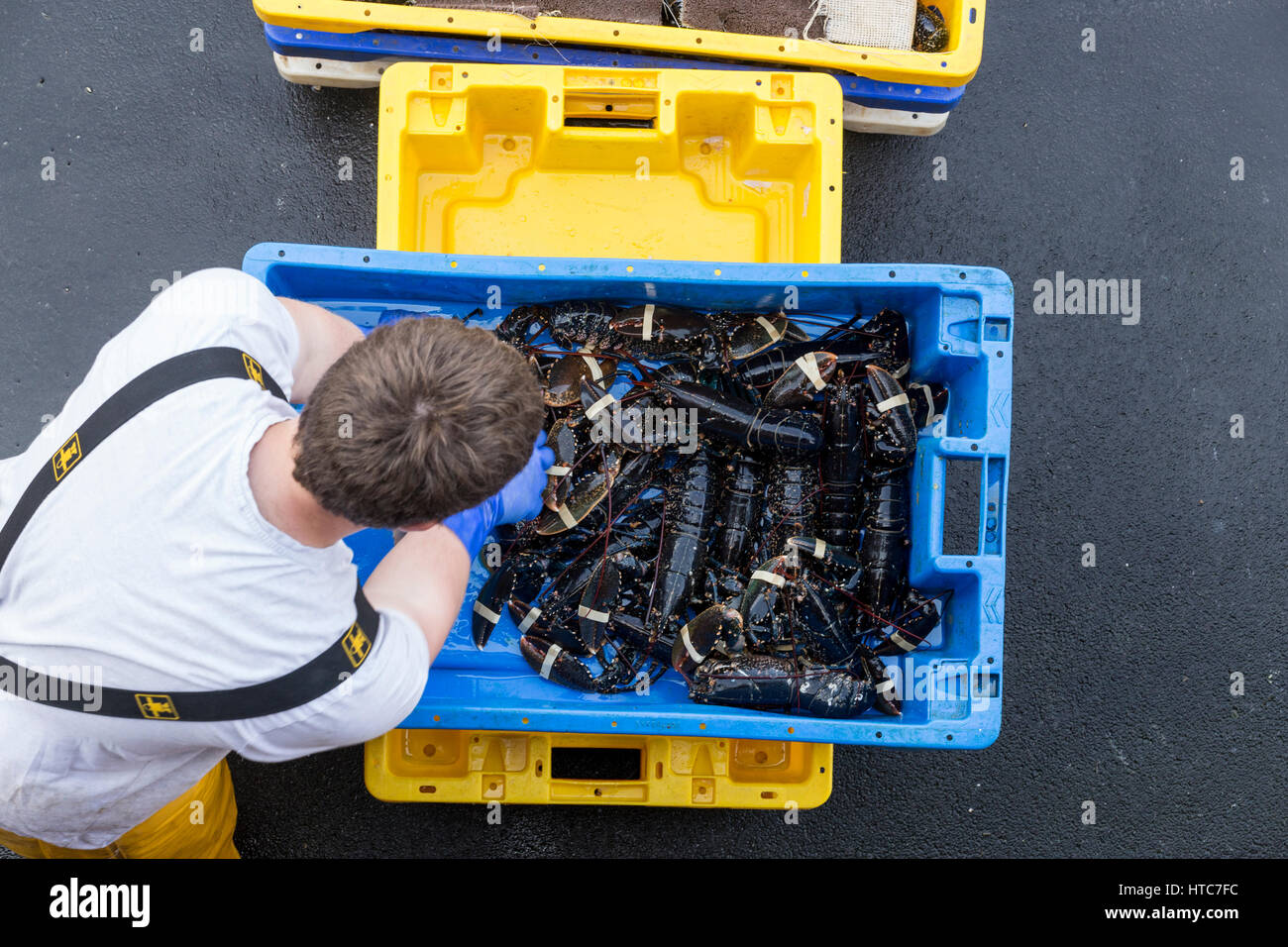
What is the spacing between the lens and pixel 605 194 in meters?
2.62

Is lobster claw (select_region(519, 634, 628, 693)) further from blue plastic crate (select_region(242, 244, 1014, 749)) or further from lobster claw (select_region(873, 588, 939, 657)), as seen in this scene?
lobster claw (select_region(873, 588, 939, 657))

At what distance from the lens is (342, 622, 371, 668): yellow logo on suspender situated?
1.50 metres

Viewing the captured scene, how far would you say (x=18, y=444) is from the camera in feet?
9.60

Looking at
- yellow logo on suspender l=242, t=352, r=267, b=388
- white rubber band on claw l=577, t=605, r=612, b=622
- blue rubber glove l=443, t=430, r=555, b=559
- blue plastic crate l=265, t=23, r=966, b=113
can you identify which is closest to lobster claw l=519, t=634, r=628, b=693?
white rubber band on claw l=577, t=605, r=612, b=622

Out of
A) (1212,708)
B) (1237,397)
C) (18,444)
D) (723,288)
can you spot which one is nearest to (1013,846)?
(1212,708)

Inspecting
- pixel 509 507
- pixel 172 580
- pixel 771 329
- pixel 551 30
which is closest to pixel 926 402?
pixel 771 329

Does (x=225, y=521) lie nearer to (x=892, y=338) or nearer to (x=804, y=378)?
(x=804, y=378)

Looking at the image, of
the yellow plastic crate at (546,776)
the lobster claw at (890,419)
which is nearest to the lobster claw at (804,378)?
the lobster claw at (890,419)

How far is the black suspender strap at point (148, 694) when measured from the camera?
139cm

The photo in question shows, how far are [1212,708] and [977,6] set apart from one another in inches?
95.1

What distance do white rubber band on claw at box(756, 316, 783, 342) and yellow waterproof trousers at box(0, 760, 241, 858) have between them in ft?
6.32

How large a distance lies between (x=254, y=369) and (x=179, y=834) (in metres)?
1.43

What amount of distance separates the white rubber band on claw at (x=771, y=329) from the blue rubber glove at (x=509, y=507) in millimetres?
686

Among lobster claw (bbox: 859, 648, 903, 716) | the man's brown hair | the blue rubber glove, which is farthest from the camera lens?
lobster claw (bbox: 859, 648, 903, 716)
